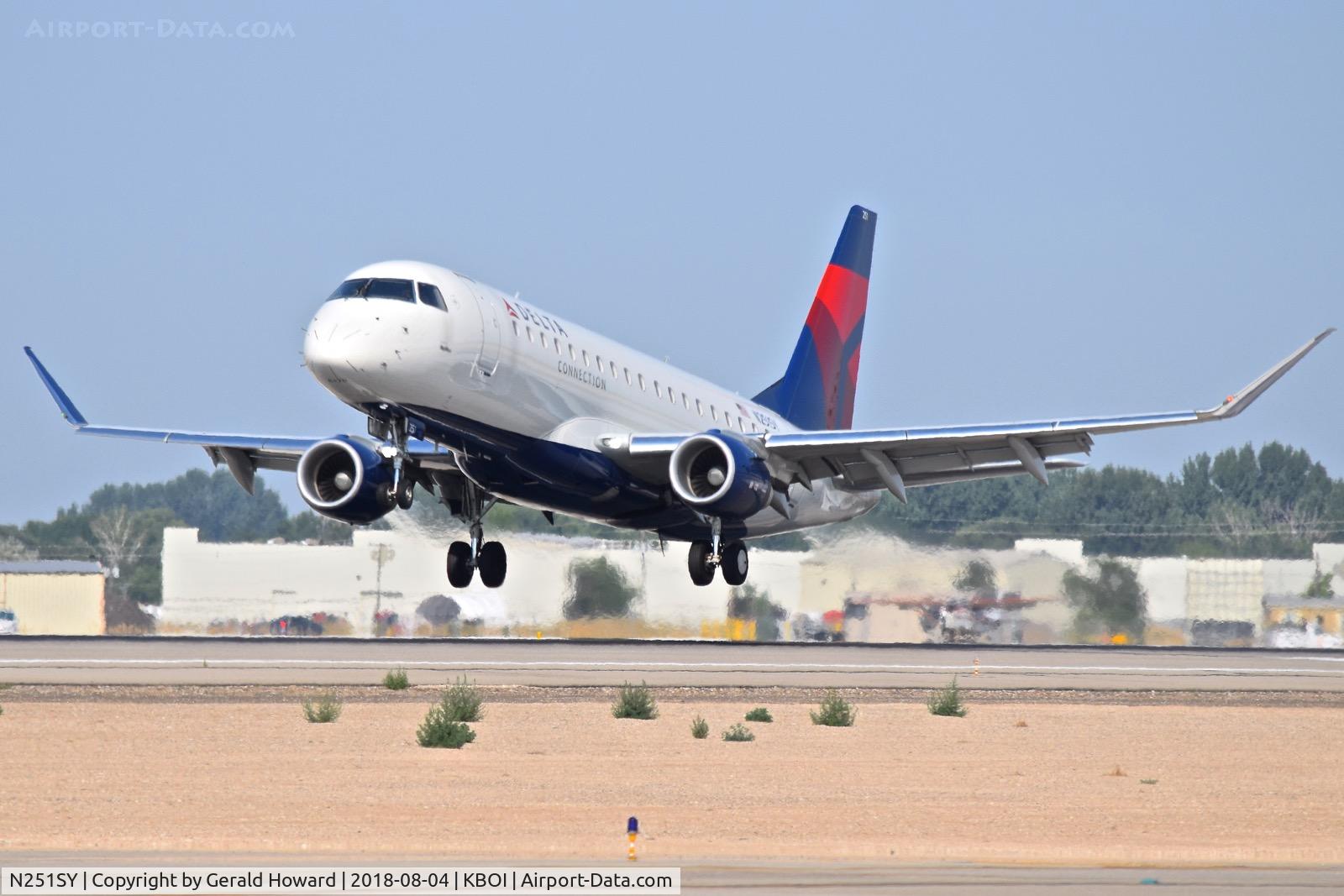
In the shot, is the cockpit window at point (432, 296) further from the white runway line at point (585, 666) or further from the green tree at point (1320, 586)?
the green tree at point (1320, 586)

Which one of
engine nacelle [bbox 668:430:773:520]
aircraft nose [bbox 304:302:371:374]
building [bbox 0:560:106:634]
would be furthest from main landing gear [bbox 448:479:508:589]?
building [bbox 0:560:106:634]

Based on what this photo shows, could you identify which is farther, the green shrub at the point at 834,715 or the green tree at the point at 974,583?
the green tree at the point at 974,583

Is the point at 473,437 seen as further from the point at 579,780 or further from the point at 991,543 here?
the point at 991,543

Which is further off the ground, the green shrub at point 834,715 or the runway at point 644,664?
the runway at point 644,664

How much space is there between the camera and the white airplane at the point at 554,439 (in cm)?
2516

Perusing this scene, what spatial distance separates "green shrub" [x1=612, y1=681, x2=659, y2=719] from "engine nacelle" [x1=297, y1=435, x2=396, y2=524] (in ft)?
17.0

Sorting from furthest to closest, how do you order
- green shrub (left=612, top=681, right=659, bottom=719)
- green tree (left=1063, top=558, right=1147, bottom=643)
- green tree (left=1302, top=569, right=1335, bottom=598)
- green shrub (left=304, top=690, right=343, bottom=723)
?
green tree (left=1302, top=569, right=1335, bottom=598) < green tree (left=1063, top=558, right=1147, bottom=643) < green shrub (left=612, top=681, right=659, bottom=719) < green shrub (left=304, top=690, right=343, bottom=723)

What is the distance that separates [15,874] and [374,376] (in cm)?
1128

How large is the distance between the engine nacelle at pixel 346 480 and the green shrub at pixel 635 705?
17.0 feet

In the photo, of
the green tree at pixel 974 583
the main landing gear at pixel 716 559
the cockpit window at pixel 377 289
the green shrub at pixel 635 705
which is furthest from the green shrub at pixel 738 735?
the green tree at pixel 974 583

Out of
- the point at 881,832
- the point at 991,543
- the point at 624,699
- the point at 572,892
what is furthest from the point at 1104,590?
the point at 572,892

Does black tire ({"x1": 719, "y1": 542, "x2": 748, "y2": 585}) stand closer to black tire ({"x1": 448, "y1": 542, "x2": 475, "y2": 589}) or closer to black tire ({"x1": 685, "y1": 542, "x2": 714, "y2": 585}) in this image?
black tire ({"x1": 685, "y1": 542, "x2": 714, "y2": 585})

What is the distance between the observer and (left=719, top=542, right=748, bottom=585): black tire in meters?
32.6

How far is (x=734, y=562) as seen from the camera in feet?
107
